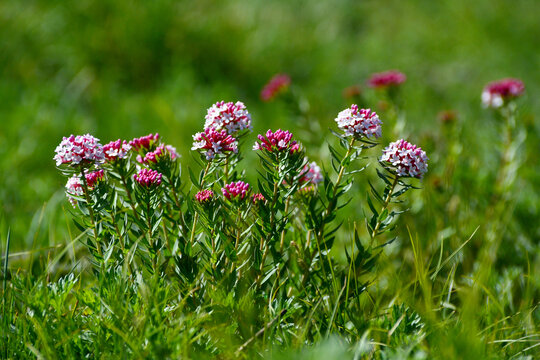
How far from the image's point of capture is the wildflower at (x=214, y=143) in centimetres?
153

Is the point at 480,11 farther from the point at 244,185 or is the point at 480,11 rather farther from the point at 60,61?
the point at 244,185

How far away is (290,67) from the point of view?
216 inches

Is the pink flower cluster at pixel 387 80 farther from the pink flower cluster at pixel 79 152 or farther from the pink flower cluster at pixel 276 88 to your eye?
the pink flower cluster at pixel 79 152

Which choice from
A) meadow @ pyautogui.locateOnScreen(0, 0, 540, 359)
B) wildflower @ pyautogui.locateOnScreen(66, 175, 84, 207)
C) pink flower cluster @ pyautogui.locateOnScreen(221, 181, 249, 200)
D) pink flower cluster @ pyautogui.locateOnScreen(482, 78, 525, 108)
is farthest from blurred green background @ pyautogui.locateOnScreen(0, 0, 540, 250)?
pink flower cluster @ pyautogui.locateOnScreen(221, 181, 249, 200)

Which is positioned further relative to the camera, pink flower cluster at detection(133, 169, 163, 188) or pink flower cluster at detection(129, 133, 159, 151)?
pink flower cluster at detection(129, 133, 159, 151)

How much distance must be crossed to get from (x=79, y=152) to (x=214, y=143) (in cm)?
36

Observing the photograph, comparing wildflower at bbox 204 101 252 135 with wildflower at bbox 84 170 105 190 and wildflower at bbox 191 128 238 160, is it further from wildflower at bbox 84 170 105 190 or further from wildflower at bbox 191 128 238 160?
wildflower at bbox 84 170 105 190

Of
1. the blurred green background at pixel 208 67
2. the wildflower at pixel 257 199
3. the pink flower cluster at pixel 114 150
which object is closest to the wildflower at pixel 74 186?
the pink flower cluster at pixel 114 150

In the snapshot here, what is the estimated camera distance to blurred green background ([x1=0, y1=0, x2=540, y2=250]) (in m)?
3.43

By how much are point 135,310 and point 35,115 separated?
267 cm

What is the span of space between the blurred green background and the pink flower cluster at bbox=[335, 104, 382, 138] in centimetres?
108

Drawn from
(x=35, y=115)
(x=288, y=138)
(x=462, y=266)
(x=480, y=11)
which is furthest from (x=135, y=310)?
(x=480, y=11)

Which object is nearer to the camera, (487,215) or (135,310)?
(135,310)

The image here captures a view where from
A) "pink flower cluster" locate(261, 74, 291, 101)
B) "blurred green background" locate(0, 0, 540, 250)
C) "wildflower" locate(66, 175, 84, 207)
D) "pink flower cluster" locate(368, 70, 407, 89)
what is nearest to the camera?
"wildflower" locate(66, 175, 84, 207)
